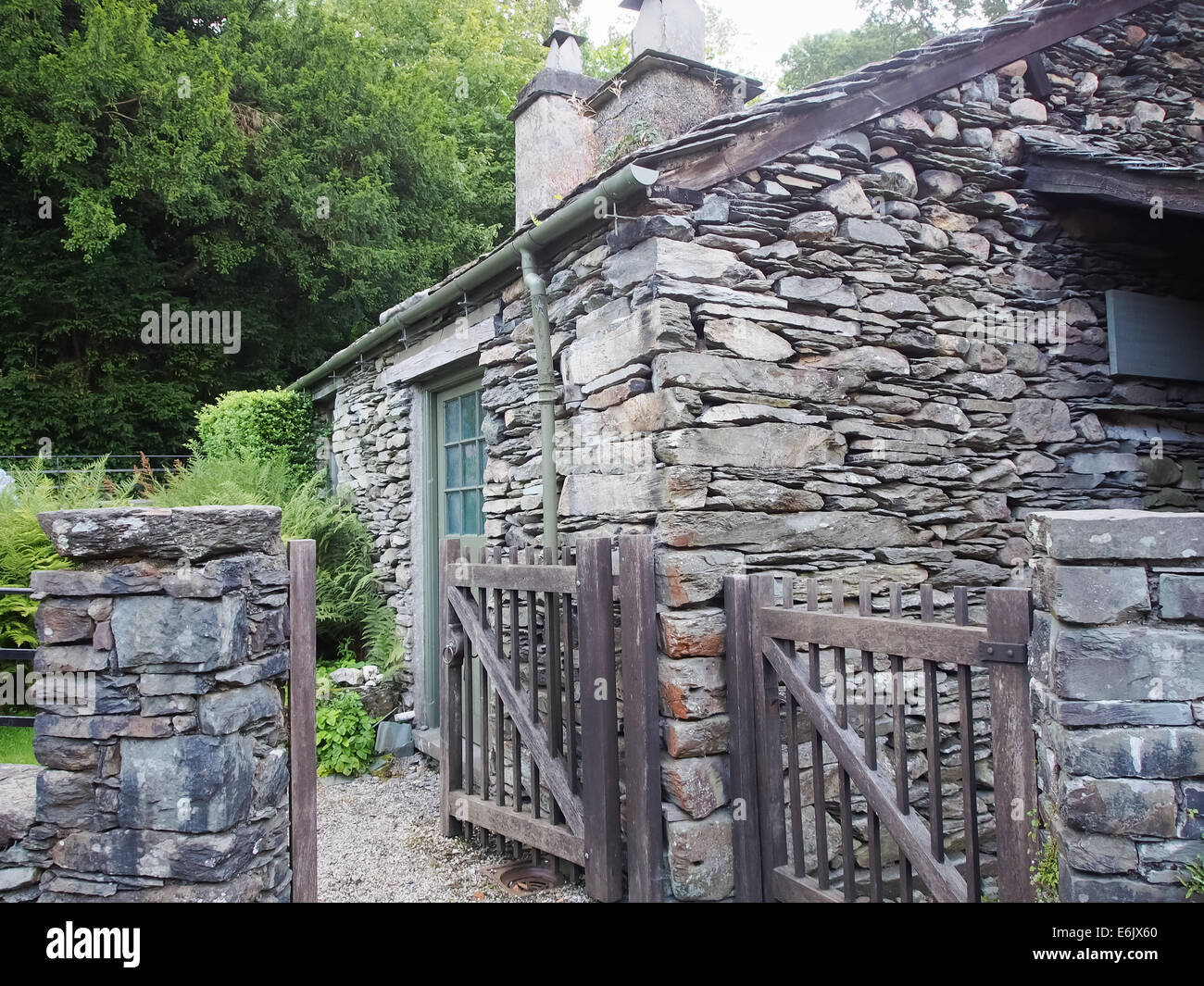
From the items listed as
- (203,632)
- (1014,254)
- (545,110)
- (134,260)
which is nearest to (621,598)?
(203,632)

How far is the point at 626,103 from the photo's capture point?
17.8ft

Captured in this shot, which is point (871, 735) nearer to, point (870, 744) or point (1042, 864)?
point (870, 744)

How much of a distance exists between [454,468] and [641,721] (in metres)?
3.36

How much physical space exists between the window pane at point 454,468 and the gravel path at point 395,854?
2146mm

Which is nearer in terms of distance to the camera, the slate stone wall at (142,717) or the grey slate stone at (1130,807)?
the grey slate stone at (1130,807)

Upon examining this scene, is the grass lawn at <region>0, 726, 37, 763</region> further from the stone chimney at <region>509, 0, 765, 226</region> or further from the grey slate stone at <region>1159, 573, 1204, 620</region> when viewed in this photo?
the grey slate stone at <region>1159, 573, 1204, 620</region>

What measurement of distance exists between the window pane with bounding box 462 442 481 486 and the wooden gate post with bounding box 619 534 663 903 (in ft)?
8.64

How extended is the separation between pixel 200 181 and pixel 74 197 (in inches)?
60.4

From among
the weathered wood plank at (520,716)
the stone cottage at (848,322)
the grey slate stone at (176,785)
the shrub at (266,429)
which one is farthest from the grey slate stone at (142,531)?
the shrub at (266,429)

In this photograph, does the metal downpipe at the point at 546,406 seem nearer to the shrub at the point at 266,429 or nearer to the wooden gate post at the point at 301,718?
the wooden gate post at the point at 301,718

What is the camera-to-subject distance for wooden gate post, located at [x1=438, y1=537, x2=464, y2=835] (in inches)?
189

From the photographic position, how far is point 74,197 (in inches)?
433

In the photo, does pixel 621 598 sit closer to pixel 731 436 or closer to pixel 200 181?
pixel 731 436

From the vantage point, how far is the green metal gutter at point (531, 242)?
3.79 meters
